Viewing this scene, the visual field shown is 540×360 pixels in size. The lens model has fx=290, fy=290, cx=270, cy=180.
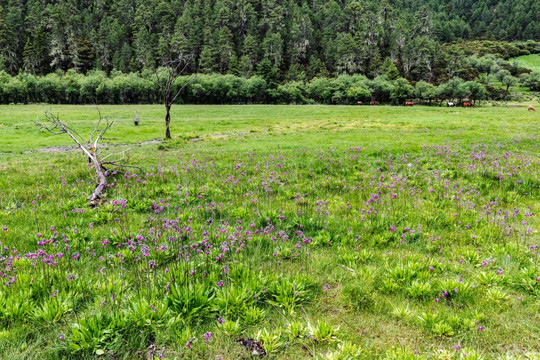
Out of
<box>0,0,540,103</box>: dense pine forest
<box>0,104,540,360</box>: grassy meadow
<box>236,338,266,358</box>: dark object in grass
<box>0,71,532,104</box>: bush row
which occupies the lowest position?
<box>236,338,266,358</box>: dark object in grass

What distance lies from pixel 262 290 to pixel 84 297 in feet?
9.43

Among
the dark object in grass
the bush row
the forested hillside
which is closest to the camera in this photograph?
the dark object in grass

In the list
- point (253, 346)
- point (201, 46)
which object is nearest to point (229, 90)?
point (201, 46)

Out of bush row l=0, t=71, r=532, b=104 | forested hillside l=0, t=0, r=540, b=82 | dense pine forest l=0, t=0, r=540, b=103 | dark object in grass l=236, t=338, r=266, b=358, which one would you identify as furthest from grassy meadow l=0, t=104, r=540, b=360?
forested hillside l=0, t=0, r=540, b=82

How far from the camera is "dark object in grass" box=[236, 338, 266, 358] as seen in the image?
3822 millimetres

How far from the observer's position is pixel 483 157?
15.4 meters

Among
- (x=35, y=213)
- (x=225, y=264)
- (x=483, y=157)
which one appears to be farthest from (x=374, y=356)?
(x=483, y=157)

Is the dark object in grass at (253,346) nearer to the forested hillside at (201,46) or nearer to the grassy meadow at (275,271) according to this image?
the grassy meadow at (275,271)

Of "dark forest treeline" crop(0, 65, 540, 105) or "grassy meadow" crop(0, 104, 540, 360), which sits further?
"dark forest treeline" crop(0, 65, 540, 105)

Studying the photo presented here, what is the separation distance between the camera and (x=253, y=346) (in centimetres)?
393

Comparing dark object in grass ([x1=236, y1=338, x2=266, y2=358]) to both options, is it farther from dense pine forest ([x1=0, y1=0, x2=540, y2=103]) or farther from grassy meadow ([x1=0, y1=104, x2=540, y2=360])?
dense pine forest ([x1=0, y1=0, x2=540, y2=103])

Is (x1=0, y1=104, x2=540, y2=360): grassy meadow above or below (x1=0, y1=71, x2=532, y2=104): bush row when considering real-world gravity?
below

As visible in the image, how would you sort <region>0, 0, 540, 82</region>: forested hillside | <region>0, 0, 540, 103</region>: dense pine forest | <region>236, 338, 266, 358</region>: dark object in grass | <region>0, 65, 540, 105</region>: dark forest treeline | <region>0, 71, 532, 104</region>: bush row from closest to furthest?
<region>236, 338, 266, 358</region>: dark object in grass → <region>0, 71, 532, 104</region>: bush row → <region>0, 65, 540, 105</region>: dark forest treeline → <region>0, 0, 540, 103</region>: dense pine forest → <region>0, 0, 540, 82</region>: forested hillside

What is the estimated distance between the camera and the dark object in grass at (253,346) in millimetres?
3822
